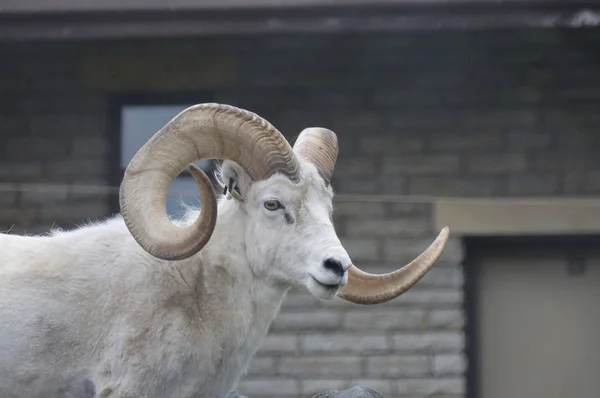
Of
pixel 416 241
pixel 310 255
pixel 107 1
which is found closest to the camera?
pixel 310 255

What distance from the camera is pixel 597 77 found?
951 centimetres

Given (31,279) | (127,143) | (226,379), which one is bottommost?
(226,379)

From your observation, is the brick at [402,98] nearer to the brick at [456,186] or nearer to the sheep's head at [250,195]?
the brick at [456,186]

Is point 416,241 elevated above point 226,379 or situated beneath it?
elevated above

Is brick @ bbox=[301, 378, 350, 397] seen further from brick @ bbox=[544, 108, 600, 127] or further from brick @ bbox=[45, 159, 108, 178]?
brick @ bbox=[544, 108, 600, 127]

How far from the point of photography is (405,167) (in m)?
9.39

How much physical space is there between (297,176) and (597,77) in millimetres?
4810

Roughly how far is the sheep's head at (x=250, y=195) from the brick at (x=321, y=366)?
386 cm

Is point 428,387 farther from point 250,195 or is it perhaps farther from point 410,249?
point 250,195

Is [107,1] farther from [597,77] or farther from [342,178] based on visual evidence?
[597,77]

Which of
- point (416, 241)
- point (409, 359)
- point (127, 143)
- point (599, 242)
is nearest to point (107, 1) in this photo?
point (127, 143)

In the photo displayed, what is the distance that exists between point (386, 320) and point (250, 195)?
13.1 feet

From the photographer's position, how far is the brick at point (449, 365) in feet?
30.3

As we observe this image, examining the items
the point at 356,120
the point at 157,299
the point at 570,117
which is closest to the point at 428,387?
the point at 356,120
